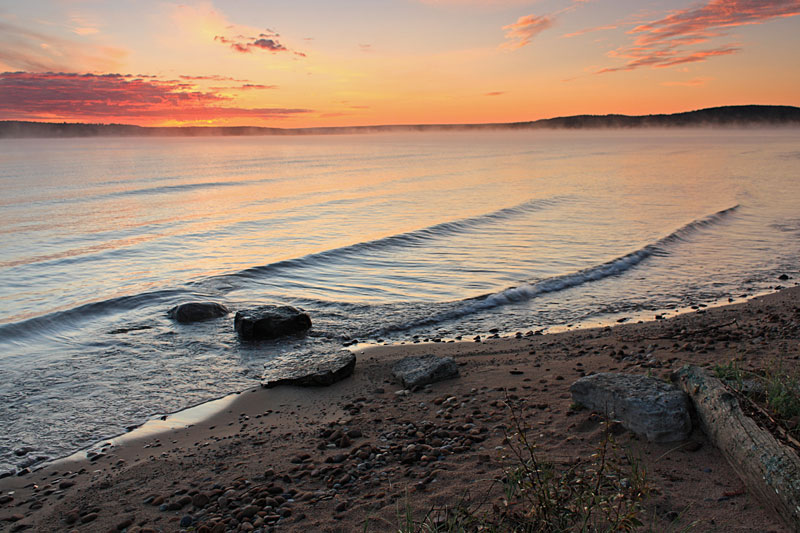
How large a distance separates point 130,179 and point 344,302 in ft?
134

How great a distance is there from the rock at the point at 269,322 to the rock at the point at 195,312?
1.30 metres

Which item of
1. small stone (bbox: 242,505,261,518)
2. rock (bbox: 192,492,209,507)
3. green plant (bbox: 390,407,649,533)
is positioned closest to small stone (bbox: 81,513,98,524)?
rock (bbox: 192,492,209,507)

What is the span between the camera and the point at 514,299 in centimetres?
1238

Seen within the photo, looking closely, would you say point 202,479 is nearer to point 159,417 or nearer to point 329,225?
point 159,417

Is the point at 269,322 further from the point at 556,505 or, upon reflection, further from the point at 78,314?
the point at 556,505

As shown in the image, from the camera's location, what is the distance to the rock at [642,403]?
4555mm

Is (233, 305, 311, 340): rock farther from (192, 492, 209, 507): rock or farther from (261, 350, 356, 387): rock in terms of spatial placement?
(192, 492, 209, 507): rock

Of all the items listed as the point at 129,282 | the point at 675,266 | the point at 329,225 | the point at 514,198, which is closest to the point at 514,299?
the point at 675,266

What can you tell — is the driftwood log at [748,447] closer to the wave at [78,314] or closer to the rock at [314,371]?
the rock at [314,371]

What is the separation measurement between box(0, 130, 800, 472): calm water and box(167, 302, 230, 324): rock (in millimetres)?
298

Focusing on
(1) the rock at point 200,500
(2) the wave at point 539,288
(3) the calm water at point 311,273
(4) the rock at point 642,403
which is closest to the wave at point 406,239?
(3) the calm water at point 311,273

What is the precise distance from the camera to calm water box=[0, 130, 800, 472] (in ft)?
28.6

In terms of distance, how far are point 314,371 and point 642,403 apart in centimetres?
464

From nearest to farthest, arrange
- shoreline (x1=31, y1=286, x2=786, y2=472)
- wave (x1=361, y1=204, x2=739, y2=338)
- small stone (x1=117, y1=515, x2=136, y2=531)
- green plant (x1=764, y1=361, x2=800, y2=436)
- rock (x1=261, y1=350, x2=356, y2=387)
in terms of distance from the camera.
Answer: green plant (x1=764, y1=361, x2=800, y2=436) < small stone (x1=117, y1=515, x2=136, y2=531) < shoreline (x1=31, y1=286, x2=786, y2=472) < rock (x1=261, y1=350, x2=356, y2=387) < wave (x1=361, y1=204, x2=739, y2=338)
